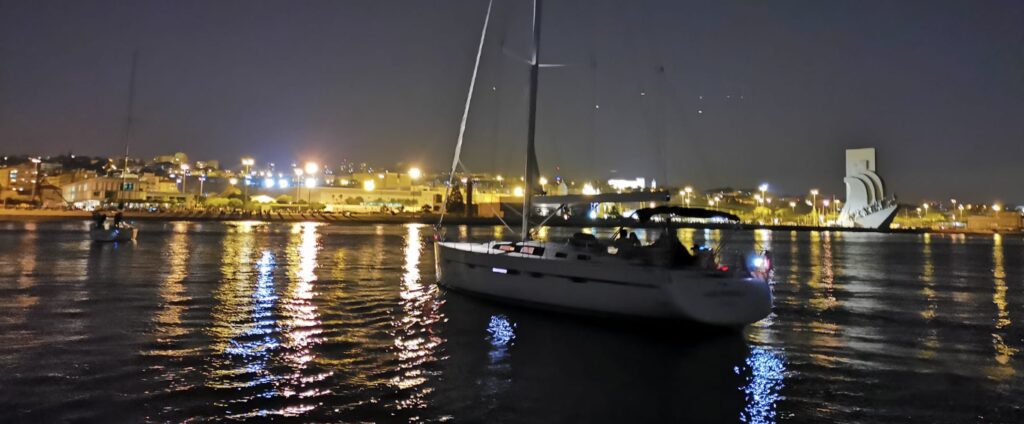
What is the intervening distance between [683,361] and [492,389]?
3776 millimetres

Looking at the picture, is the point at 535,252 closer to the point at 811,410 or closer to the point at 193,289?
the point at 811,410

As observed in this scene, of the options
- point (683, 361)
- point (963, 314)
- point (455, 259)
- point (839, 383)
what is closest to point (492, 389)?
point (683, 361)

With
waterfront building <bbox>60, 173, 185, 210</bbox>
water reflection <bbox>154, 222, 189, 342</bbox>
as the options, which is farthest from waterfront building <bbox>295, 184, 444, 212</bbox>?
water reflection <bbox>154, 222, 189, 342</bbox>

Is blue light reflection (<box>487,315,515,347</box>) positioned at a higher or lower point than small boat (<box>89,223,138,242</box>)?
lower

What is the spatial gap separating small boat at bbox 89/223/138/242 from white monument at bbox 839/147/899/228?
5689 inches

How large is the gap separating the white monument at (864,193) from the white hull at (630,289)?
494ft

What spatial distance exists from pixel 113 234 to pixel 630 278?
142ft

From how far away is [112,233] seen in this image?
44.6m

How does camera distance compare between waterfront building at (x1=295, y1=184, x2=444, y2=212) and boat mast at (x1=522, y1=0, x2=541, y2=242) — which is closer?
boat mast at (x1=522, y1=0, x2=541, y2=242)

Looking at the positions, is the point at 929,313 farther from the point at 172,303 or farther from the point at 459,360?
the point at 172,303

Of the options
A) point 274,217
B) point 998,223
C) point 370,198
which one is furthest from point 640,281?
point 998,223

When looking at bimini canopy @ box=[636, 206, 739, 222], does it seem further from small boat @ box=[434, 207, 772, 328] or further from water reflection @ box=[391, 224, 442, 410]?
water reflection @ box=[391, 224, 442, 410]

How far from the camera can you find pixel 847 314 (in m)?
17.2

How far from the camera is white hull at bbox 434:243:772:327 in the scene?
12.3 meters
